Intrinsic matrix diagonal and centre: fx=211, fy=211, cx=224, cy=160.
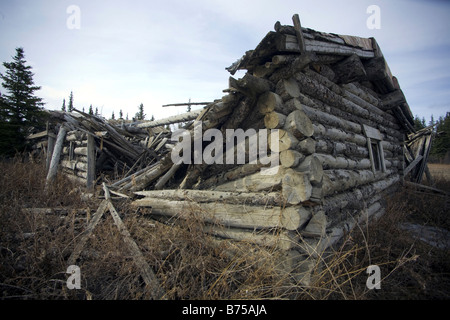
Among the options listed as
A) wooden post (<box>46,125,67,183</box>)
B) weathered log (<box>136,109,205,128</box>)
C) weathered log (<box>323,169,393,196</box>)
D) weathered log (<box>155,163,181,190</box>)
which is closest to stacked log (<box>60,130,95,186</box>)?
wooden post (<box>46,125,67,183</box>)

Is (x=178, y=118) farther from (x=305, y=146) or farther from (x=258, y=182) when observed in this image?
(x=305, y=146)

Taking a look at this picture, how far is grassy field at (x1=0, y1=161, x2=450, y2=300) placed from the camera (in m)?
2.38

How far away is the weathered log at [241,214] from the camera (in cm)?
274

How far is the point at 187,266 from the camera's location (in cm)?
269

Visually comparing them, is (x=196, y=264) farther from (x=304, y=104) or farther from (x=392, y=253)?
(x=392, y=253)

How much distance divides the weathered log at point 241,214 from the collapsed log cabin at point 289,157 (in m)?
0.01

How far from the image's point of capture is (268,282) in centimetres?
248

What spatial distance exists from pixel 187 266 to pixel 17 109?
14825 mm

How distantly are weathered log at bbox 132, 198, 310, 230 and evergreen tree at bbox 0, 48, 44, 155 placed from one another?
39.6 feet

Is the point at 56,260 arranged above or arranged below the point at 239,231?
below

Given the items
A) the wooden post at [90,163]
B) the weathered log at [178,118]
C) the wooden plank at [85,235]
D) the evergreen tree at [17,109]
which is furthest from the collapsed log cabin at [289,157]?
the evergreen tree at [17,109]

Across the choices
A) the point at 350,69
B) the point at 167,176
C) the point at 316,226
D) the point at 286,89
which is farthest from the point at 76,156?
the point at 350,69
